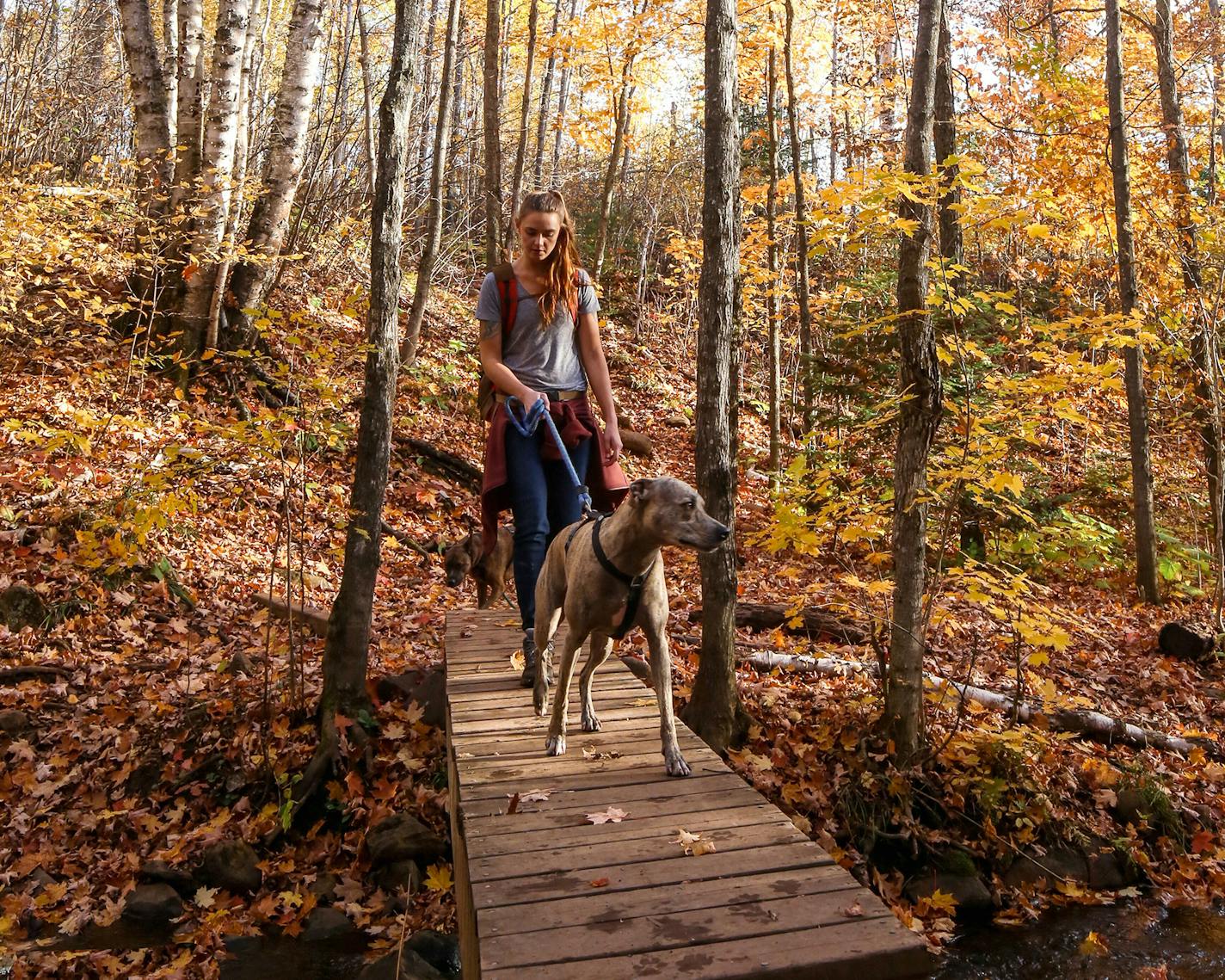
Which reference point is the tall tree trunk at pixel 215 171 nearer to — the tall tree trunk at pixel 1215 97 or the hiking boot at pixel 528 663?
the hiking boot at pixel 528 663

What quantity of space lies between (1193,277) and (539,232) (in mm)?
8058

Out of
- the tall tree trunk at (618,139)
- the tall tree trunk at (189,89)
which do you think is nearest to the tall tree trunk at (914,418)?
the tall tree trunk at (189,89)

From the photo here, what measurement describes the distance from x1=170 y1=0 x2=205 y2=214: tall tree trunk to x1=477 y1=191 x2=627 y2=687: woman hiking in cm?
770

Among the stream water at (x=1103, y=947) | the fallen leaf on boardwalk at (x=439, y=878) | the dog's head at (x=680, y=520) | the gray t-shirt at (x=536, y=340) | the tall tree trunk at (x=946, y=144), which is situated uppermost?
the tall tree trunk at (x=946, y=144)

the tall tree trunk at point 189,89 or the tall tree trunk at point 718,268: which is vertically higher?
the tall tree trunk at point 189,89

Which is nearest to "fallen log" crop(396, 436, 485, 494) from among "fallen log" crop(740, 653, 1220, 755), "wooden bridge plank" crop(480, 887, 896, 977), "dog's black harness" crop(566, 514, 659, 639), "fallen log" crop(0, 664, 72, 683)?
"fallen log" crop(0, 664, 72, 683)

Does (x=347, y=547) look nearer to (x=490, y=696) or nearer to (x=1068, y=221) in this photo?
(x=490, y=696)

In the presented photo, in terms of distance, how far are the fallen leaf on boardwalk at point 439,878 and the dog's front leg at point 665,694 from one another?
202 centimetres

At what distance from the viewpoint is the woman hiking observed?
4.71 m

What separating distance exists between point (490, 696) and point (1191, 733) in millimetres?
5657

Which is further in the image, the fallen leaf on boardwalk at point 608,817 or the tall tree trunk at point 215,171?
the tall tree trunk at point 215,171

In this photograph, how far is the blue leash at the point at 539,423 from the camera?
15.2 feet

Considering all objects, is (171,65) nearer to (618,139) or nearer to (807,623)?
(618,139)

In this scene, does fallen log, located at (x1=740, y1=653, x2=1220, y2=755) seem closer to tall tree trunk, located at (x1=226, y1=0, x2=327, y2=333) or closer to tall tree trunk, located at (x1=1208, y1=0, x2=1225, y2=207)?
tall tree trunk, located at (x1=1208, y1=0, x2=1225, y2=207)
